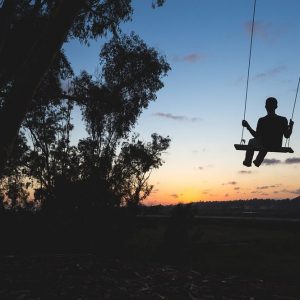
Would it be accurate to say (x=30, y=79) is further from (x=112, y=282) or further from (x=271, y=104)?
(x=271, y=104)

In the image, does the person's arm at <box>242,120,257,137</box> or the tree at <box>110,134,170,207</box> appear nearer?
the person's arm at <box>242,120,257,137</box>

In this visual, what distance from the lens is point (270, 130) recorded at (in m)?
8.71

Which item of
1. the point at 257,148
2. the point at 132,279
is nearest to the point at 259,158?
the point at 257,148

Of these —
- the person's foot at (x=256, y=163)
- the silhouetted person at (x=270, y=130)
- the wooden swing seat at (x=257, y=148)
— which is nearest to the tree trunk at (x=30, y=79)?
the wooden swing seat at (x=257, y=148)

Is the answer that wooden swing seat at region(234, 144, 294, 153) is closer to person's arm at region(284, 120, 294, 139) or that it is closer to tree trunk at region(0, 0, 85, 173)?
person's arm at region(284, 120, 294, 139)

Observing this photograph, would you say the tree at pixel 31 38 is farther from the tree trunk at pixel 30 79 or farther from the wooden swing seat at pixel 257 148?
the wooden swing seat at pixel 257 148

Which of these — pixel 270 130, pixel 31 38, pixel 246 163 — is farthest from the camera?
pixel 31 38

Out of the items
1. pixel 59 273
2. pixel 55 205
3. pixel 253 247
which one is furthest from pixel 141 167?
pixel 59 273

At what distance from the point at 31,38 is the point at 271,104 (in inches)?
288

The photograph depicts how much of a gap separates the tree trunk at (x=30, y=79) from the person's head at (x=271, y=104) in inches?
196

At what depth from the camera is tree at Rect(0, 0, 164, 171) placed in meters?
4.84

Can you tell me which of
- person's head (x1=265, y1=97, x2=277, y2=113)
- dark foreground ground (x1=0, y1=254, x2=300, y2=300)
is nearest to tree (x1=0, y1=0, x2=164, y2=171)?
dark foreground ground (x1=0, y1=254, x2=300, y2=300)

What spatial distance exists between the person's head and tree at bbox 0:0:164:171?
4.25 meters

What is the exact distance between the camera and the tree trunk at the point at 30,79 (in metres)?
4.80
